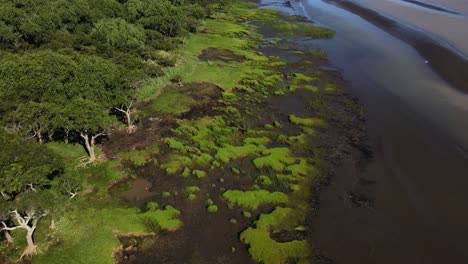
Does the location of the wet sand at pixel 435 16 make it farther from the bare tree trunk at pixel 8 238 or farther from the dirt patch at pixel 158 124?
the bare tree trunk at pixel 8 238

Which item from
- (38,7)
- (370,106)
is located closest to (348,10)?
(370,106)

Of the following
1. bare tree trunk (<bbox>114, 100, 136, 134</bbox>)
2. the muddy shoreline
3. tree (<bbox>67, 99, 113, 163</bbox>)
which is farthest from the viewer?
the muddy shoreline

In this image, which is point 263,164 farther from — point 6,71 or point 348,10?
point 348,10

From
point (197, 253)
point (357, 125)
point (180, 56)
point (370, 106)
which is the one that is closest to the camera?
point (197, 253)

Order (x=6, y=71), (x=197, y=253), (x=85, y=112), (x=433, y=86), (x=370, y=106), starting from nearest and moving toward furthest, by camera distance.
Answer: (x=197, y=253) < (x=85, y=112) < (x=6, y=71) < (x=370, y=106) < (x=433, y=86)

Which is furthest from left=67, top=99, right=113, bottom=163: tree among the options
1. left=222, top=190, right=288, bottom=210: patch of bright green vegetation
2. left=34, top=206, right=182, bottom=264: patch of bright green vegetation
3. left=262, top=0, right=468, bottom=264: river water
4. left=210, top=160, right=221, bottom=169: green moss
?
left=262, top=0, right=468, bottom=264: river water

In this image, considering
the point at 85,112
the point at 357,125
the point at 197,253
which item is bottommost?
the point at 197,253

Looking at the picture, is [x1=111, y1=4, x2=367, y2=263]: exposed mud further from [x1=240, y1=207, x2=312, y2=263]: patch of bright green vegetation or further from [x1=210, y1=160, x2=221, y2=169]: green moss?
A: [x1=210, y1=160, x2=221, y2=169]: green moss
